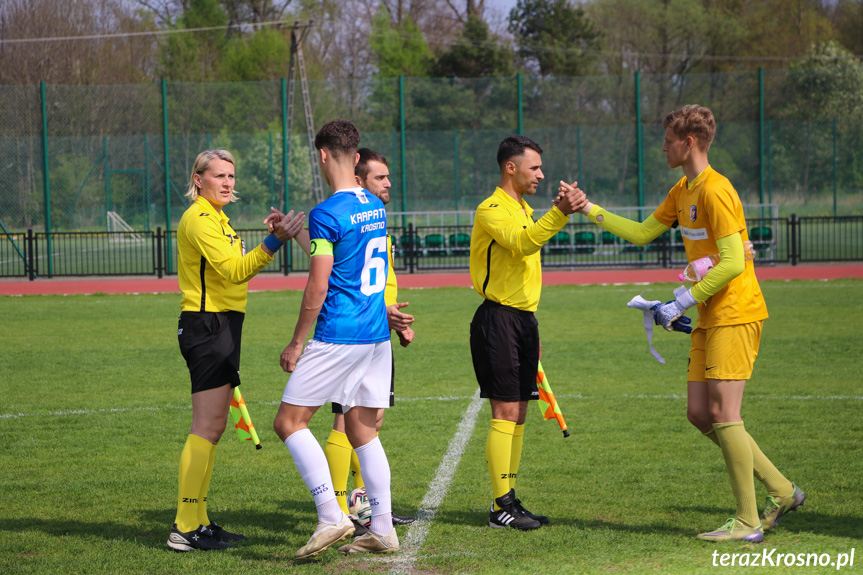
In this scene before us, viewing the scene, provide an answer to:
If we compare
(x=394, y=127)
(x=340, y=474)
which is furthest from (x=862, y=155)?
(x=340, y=474)

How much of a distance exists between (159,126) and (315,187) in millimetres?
5191

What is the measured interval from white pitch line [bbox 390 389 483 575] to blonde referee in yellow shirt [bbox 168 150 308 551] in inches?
37.6

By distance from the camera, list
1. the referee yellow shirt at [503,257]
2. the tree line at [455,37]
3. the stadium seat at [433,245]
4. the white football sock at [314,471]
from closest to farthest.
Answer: the white football sock at [314,471], the referee yellow shirt at [503,257], the stadium seat at [433,245], the tree line at [455,37]

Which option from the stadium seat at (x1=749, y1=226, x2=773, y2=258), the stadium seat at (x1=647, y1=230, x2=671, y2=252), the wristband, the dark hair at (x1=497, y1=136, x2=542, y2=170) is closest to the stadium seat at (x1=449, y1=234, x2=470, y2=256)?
the stadium seat at (x1=647, y1=230, x2=671, y2=252)

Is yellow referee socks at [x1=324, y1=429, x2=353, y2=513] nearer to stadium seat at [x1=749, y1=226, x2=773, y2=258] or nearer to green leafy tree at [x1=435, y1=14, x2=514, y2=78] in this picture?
stadium seat at [x1=749, y1=226, x2=773, y2=258]

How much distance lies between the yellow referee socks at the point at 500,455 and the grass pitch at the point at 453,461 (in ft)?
0.84

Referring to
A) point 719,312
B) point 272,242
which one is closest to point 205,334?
point 272,242

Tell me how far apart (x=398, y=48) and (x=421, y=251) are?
1184 inches

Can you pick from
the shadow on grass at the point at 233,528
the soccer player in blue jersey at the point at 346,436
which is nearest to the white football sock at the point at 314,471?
the shadow on grass at the point at 233,528

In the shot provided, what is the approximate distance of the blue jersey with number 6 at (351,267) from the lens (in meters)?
4.21

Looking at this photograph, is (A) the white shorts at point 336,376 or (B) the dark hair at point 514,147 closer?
(A) the white shorts at point 336,376

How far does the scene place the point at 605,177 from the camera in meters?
28.3

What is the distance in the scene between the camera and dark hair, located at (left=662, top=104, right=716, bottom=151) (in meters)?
4.54

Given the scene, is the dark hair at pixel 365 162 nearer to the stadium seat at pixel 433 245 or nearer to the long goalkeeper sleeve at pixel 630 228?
the long goalkeeper sleeve at pixel 630 228
